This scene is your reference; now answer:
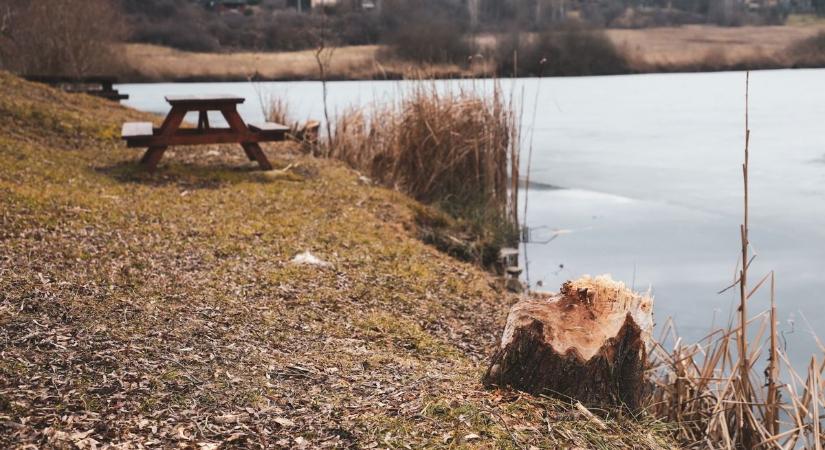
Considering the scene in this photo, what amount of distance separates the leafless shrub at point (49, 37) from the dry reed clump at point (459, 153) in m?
8.88

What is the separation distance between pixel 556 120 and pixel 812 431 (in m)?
13.7

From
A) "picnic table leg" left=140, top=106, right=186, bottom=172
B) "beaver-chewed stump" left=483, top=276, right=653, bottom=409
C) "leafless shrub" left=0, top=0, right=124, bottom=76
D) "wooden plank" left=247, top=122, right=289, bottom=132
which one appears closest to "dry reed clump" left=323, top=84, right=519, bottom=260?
"wooden plank" left=247, top=122, right=289, bottom=132

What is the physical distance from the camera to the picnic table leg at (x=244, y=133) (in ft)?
24.2

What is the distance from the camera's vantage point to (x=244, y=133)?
747cm

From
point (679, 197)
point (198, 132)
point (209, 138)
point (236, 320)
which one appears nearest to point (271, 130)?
point (209, 138)

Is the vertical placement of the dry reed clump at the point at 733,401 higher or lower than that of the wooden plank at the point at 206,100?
lower

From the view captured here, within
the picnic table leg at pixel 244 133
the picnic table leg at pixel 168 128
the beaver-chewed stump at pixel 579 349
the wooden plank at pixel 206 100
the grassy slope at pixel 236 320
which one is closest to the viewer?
the grassy slope at pixel 236 320

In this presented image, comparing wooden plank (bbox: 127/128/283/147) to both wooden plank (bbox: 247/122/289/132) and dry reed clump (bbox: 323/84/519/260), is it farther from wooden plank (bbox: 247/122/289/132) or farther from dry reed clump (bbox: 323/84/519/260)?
dry reed clump (bbox: 323/84/519/260)

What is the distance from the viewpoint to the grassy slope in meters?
2.65

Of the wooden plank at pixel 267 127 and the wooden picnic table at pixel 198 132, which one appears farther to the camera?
the wooden plank at pixel 267 127

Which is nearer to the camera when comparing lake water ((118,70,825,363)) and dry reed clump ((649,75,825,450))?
dry reed clump ((649,75,825,450))

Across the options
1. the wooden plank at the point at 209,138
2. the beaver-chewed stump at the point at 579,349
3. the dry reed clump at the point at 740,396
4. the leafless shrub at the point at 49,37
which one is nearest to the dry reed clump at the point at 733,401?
the dry reed clump at the point at 740,396

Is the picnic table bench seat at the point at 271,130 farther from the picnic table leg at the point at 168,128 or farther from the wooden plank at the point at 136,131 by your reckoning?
the wooden plank at the point at 136,131

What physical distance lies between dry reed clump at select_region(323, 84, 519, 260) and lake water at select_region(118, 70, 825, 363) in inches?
9.3
